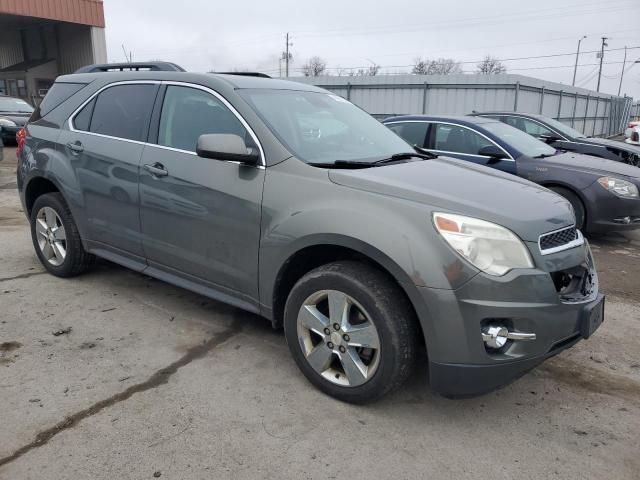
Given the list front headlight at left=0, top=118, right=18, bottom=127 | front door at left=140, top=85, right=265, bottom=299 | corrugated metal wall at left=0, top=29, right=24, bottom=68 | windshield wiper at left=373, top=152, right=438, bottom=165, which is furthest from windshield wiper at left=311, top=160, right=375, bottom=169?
corrugated metal wall at left=0, top=29, right=24, bottom=68

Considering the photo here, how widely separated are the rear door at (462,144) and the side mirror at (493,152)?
3 centimetres

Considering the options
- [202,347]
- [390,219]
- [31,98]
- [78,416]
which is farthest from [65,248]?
[31,98]

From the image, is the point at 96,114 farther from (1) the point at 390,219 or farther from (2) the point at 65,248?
(1) the point at 390,219

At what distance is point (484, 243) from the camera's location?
8.07 ft

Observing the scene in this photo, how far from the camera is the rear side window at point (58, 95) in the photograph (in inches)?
173

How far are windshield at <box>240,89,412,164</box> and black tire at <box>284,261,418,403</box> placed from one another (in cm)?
73

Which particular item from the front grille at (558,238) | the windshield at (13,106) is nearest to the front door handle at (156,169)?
the front grille at (558,238)

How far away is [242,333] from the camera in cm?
372

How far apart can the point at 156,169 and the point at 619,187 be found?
5469 millimetres

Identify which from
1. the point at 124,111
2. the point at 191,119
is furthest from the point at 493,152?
the point at 124,111

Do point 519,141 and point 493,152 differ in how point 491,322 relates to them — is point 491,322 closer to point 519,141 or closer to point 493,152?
point 493,152

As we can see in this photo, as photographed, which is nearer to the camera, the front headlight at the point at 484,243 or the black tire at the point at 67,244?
the front headlight at the point at 484,243

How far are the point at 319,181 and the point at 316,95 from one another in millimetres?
1249

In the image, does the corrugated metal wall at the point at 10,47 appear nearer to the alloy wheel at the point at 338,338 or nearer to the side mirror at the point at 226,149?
the side mirror at the point at 226,149
